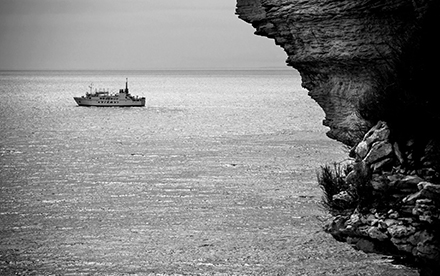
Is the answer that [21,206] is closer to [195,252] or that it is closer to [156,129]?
[195,252]

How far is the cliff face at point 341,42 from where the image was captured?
23203mm

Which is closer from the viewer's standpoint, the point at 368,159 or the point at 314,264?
the point at 368,159

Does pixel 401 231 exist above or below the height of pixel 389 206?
below

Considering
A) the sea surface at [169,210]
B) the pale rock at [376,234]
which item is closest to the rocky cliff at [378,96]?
the pale rock at [376,234]

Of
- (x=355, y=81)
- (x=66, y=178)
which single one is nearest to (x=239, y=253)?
(x=355, y=81)

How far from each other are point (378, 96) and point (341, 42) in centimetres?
346

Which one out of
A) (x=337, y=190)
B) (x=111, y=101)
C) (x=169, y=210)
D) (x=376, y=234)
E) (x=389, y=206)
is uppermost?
(x=389, y=206)

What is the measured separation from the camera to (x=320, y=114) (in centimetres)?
9206

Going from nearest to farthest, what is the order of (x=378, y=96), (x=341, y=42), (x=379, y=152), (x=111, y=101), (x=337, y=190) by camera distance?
(x=379, y=152), (x=378, y=96), (x=337, y=190), (x=341, y=42), (x=111, y=101)

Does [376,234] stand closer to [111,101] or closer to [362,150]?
[362,150]

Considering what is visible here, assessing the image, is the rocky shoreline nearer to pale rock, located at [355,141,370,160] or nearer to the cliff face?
pale rock, located at [355,141,370,160]

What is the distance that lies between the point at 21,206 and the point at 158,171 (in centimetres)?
1062

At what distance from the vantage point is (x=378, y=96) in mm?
21438

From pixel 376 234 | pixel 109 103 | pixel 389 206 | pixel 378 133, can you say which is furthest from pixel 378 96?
pixel 109 103
